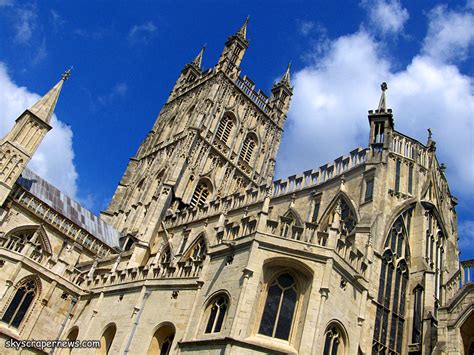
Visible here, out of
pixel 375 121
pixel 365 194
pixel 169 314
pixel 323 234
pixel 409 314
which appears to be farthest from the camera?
pixel 375 121

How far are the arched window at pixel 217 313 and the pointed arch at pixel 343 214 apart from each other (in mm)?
7160

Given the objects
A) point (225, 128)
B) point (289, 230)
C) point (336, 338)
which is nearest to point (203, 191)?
point (225, 128)

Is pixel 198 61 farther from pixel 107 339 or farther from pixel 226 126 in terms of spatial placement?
pixel 107 339

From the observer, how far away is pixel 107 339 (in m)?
19.1

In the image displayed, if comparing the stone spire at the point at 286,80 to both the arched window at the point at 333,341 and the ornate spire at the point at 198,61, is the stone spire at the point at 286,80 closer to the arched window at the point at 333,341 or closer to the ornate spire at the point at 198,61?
the ornate spire at the point at 198,61

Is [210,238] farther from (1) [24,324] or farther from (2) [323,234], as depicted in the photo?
(2) [323,234]

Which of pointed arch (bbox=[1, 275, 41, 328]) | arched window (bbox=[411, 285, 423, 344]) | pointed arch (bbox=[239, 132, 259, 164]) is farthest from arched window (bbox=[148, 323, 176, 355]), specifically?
pointed arch (bbox=[239, 132, 259, 164])

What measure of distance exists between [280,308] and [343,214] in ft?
27.7

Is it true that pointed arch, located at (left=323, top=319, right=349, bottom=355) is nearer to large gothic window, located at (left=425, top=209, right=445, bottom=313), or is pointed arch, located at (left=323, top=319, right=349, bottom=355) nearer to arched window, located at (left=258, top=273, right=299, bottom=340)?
arched window, located at (left=258, top=273, right=299, bottom=340)

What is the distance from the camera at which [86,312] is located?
71.4 ft

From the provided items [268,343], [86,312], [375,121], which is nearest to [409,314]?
[268,343]

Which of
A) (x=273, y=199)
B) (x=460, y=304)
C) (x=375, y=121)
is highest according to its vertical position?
(x=375, y=121)

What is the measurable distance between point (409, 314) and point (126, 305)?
11.8 m

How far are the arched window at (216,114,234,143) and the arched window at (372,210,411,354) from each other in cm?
2442
